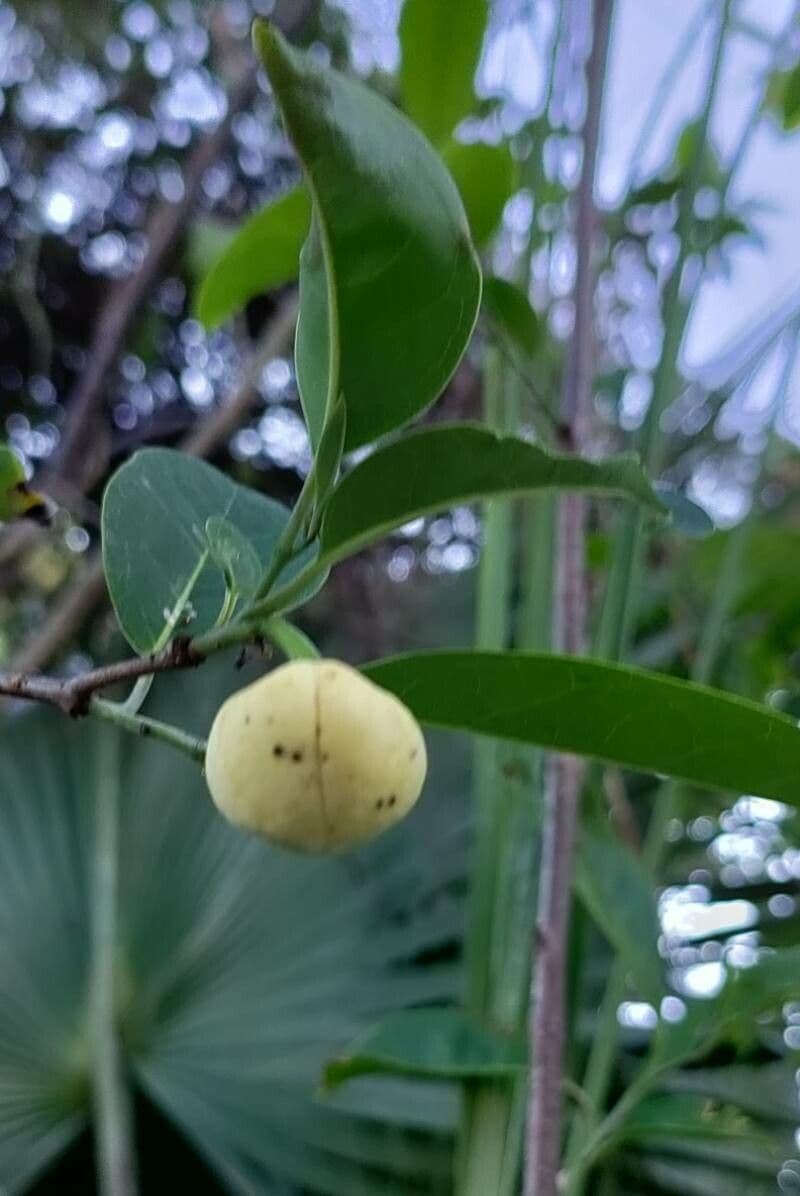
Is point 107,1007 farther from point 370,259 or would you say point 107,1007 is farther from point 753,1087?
point 370,259

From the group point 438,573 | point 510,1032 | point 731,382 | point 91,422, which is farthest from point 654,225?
point 510,1032

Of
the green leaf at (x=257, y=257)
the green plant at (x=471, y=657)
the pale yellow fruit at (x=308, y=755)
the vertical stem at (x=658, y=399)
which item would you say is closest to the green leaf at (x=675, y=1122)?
the green plant at (x=471, y=657)

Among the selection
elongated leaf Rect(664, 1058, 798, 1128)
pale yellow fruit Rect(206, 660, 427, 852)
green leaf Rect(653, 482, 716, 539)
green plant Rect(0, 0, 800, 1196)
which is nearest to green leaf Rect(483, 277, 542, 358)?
green plant Rect(0, 0, 800, 1196)

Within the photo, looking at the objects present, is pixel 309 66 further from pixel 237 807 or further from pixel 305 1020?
pixel 305 1020

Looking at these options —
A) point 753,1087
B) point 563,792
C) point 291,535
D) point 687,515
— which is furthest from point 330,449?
point 753,1087

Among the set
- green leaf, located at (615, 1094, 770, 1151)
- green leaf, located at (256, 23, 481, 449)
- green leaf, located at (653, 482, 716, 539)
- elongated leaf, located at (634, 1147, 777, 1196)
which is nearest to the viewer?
green leaf, located at (256, 23, 481, 449)

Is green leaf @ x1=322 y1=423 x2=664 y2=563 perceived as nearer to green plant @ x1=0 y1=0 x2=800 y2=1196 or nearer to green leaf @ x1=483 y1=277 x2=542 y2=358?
green plant @ x1=0 y1=0 x2=800 y2=1196
